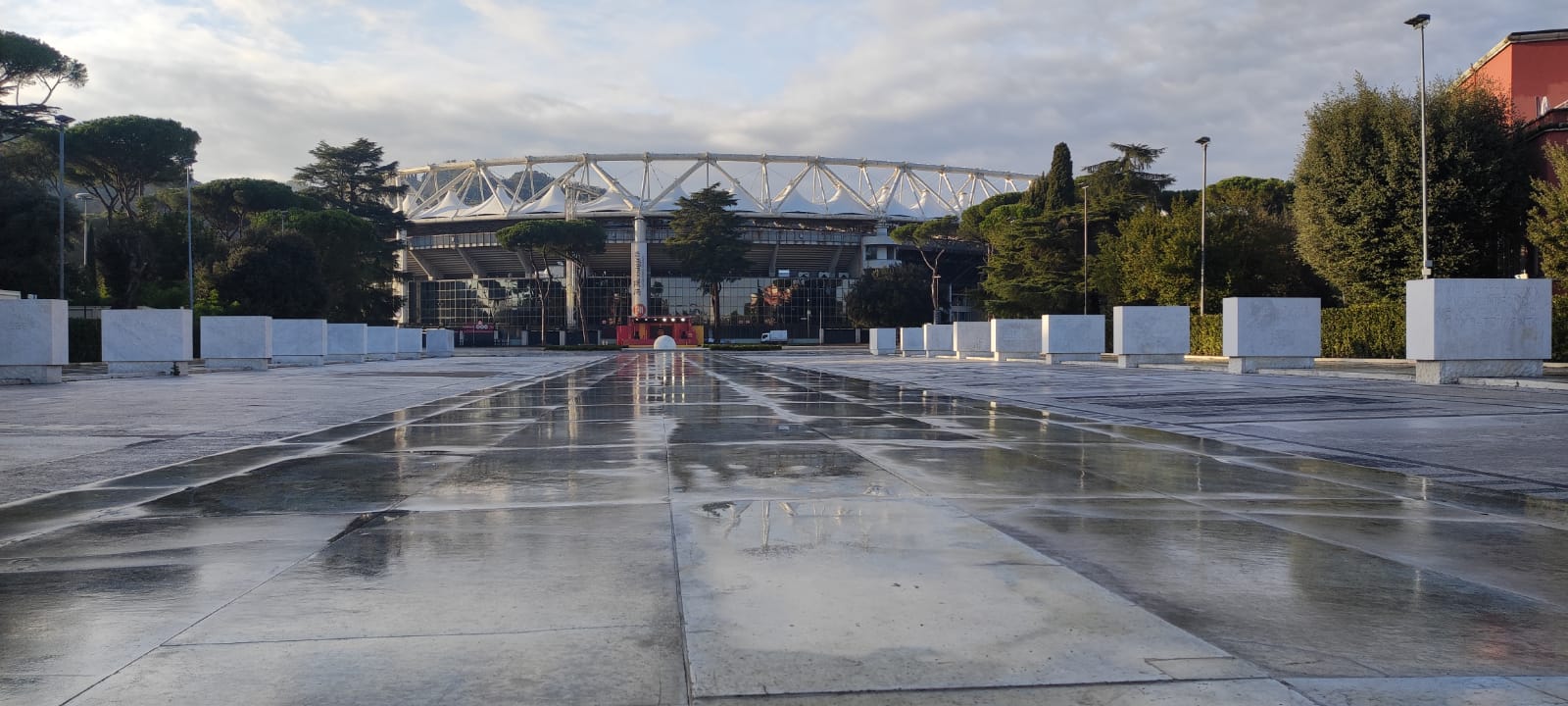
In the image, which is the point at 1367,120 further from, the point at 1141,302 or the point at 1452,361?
the point at 1452,361

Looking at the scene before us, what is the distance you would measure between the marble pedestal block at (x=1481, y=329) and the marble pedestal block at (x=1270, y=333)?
248 inches

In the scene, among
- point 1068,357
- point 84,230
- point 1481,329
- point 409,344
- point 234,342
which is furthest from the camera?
point 409,344

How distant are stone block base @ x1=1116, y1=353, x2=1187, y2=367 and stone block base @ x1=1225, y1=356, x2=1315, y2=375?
5367 mm

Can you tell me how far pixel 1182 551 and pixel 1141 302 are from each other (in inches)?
1983

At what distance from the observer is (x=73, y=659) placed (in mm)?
3453

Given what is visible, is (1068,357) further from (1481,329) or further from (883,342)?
(883,342)

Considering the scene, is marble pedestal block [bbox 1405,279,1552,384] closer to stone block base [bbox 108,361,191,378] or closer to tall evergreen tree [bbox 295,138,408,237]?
stone block base [bbox 108,361,191,378]

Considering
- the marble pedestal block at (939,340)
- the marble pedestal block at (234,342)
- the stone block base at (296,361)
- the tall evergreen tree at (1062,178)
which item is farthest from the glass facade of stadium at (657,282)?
the marble pedestal block at (234,342)

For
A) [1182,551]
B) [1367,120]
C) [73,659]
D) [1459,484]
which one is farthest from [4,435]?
[1367,120]

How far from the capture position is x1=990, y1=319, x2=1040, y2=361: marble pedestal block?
45062 mm

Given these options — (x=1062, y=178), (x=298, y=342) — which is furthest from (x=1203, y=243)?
(x=298, y=342)

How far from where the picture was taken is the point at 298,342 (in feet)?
139

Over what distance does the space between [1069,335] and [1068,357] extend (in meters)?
1.34

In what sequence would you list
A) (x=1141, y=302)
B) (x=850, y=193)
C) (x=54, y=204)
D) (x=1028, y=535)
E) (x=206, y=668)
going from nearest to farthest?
(x=206, y=668) → (x=1028, y=535) → (x=54, y=204) → (x=1141, y=302) → (x=850, y=193)
